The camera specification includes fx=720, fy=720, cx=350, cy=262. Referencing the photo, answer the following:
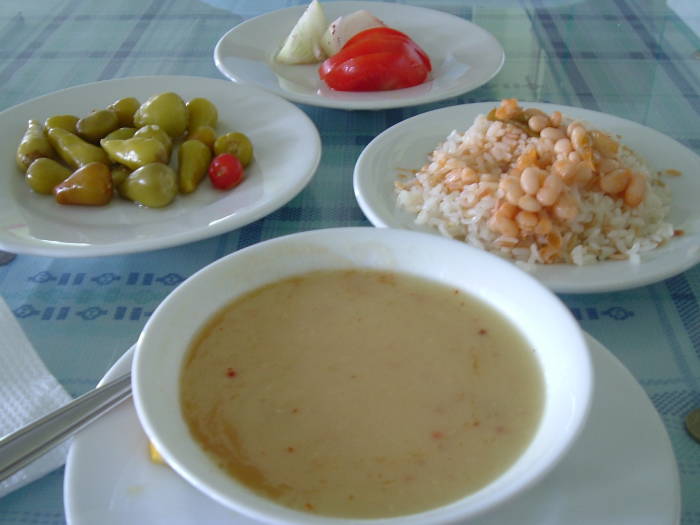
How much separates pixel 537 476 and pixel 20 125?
131 cm

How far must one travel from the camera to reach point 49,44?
2.03 m

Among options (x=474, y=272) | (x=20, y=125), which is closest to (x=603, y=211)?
(x=474, y=272)

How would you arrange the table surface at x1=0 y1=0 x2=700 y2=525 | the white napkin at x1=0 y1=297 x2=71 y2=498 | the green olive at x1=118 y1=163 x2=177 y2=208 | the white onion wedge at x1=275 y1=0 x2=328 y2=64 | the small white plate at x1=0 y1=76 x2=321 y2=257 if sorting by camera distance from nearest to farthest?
the white napkin at x1=0 y1=297 x2=71 y2=498
the table surface at x1=0 y1=0 x2=700 y2=525
the small white plate at x1=0 y1=76 x2=321 y2=257
the green olive at x1=118 y1=163 x2=177 y2=208
the white onion wedge at x1=275 y1=0 x2=328 y2=64

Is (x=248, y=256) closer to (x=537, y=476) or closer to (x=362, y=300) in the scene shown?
(x=362, y=300)

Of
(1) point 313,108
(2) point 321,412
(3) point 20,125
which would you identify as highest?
(2) point 321,412

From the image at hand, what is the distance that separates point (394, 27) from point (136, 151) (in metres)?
0.93

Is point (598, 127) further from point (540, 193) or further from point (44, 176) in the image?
point (44, 176)

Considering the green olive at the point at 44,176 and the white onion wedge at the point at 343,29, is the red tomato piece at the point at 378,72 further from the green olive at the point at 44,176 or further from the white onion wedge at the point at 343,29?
the green olive at the point at 44,176

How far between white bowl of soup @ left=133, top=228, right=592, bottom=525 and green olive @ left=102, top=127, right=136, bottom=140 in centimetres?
72

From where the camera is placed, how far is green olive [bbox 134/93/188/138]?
1.46 metres

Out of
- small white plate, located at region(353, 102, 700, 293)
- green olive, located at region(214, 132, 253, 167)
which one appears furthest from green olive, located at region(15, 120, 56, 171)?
small white plate, located at region(353, 102, 700, 293)

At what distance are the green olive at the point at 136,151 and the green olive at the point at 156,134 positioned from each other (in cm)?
2

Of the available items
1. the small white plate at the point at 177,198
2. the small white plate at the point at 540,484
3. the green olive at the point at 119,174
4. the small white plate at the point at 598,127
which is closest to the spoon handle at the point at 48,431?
the small white plate at the point at 540,484

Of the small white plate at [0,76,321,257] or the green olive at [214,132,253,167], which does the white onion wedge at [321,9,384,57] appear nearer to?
the small white plate at [0,76,321,257]
